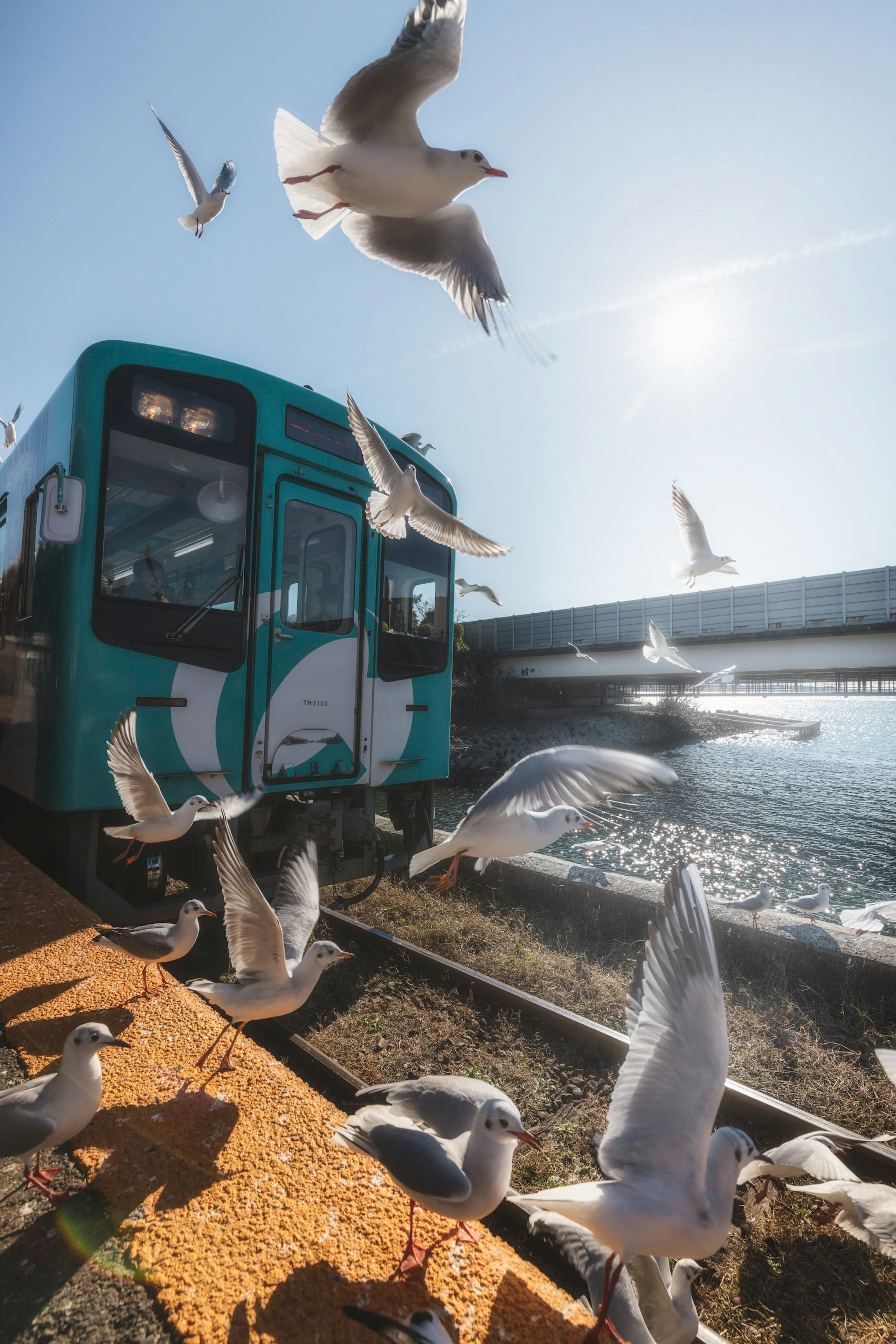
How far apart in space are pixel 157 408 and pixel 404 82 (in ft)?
10.4

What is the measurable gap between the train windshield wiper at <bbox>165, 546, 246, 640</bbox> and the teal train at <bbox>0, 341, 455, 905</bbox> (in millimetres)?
12

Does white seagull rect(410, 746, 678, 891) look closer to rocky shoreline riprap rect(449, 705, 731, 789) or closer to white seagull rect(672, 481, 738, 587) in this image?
white seagull rect(672, 481, 738, 587)

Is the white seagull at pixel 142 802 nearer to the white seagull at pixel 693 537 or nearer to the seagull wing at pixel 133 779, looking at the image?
the seagull wing at pixel 133 779

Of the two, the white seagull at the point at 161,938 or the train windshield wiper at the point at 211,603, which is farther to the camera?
the train windshield wiper at the point at 211,603

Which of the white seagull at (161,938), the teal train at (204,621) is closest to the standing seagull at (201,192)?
the teal train at (204,621)

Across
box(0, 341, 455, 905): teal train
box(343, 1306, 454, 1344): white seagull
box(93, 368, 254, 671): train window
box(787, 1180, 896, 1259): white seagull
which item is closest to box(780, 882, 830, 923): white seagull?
box(0, 341, 455, 905): teal train

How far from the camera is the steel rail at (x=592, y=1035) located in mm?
2684

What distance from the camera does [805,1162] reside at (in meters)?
1.89

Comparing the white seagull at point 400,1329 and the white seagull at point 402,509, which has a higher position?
the white seagull at point 402,509

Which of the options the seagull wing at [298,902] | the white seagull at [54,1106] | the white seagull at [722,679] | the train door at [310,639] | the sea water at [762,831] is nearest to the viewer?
the white seagull at [54,1106]

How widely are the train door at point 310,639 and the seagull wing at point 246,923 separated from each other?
8.28 feet

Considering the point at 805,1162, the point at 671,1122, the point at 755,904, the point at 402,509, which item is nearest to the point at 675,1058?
the point at 671,1122

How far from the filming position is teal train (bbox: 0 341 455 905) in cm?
364

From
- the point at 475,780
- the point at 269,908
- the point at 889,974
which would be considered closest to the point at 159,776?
the point at 269,908
